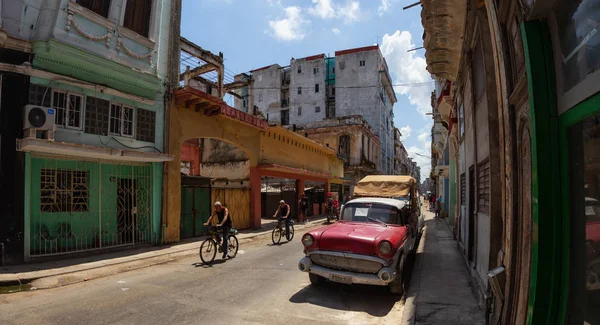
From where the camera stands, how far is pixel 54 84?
969 cm

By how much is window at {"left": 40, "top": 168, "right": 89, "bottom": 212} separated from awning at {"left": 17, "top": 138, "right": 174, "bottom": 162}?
0.60 m

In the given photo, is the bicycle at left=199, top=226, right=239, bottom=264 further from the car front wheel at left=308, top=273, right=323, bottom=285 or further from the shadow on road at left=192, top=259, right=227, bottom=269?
the car front wheel at left=308, top=273, right=323, bottom=285

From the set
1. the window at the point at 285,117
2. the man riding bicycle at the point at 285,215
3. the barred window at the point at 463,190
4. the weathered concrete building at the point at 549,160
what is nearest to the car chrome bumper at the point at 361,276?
the weathered concrete building at the point at 549,160

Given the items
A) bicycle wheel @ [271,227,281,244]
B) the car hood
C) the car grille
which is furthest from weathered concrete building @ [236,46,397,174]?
the car grille

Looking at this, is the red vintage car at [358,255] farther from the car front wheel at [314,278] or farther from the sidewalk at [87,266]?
the sidewalk at [87,266]

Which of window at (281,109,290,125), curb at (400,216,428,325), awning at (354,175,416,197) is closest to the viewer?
curb at (400,216,428,325)

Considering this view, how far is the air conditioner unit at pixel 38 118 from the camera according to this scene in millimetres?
8703

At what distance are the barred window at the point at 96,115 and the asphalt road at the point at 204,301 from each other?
15.8 ft

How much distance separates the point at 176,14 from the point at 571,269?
1489cm

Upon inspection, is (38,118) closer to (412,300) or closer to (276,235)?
(276,235)

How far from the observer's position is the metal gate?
31.3ft

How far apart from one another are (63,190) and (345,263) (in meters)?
8.54

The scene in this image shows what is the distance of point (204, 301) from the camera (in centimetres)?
594

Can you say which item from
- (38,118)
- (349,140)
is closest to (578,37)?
(38,118)
